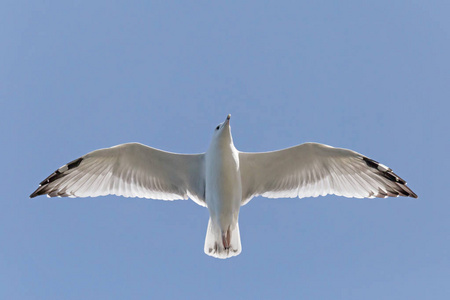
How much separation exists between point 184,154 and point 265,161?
1.35 m

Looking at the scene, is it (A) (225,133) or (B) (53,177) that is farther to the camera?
(B) (53,177)

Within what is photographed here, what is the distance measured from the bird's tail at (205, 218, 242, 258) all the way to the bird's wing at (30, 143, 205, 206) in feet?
1.85

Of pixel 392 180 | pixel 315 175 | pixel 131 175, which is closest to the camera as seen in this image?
pixel 392 180

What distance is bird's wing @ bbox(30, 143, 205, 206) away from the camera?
817cm

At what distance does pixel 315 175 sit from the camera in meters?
8.39

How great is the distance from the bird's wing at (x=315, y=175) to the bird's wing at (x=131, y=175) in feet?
2.93

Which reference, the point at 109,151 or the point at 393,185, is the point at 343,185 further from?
the point at 109,151

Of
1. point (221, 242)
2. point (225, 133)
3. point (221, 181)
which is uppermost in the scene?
point (225, 133)

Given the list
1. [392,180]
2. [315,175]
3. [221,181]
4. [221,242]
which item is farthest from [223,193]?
[392,180]

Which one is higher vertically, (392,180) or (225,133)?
(225,133)

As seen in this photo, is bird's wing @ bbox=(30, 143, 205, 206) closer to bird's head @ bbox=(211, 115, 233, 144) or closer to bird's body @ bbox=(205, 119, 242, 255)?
bird's body @ bbox=(205, 119, 242, 255)

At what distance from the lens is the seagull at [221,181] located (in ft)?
25.9

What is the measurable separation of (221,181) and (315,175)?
176cm

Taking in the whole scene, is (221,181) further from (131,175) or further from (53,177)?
(53,177)
